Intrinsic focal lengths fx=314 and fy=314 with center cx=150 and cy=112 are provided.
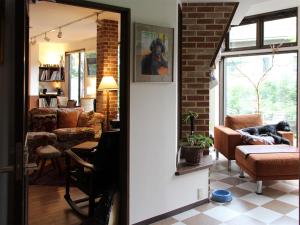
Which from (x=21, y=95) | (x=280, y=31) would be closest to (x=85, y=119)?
(x=280, y=31)

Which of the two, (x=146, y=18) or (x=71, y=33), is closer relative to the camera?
(x=146, y=18)

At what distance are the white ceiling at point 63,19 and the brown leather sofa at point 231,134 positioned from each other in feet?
9.34

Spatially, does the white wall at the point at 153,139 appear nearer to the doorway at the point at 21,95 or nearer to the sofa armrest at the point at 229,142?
the doorway at the point at 21,95

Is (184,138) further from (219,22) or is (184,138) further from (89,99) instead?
(89,99)

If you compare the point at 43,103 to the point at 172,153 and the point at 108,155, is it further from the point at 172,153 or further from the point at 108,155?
the point at 172,153

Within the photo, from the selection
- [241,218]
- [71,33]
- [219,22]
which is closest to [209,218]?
[241,218]

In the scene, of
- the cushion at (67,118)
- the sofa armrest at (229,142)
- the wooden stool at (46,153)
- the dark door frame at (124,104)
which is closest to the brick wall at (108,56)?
the cushion at (67,118)

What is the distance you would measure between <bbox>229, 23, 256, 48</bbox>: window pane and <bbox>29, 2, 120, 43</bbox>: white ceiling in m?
2.60

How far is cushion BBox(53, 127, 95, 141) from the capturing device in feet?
19.0

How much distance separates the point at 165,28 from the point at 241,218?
2095 millimetres

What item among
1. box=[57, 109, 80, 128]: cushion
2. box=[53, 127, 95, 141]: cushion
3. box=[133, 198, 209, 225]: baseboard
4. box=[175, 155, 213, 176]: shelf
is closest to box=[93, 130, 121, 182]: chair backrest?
box=[133, 198, 209, 225]: baseboard

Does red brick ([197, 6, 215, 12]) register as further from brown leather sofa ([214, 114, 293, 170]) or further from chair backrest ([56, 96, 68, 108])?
chair backrest ([56, 96, 68, 108])

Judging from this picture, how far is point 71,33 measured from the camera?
791 centimetres

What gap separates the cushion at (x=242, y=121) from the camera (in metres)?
5.82
